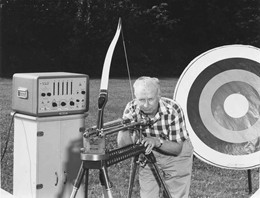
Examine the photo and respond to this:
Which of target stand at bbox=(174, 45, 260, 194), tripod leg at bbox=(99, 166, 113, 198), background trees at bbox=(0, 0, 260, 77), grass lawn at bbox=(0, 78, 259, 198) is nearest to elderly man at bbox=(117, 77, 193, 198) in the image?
tripod leg at bbox=(99, 166, 113, 198)

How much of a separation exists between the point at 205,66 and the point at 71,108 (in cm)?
115

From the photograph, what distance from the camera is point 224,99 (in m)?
3.62

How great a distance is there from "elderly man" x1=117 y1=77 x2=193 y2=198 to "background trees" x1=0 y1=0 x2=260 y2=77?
30.5 feet

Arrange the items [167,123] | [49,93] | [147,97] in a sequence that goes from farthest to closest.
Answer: [49,93], [167,123], [147,97]

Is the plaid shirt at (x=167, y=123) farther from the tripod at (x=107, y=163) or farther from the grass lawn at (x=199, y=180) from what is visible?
the grass lawn at (x=199, y=180)

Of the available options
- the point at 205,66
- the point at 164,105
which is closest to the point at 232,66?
the point at 205,66

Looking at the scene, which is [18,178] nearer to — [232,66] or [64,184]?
[64,184]

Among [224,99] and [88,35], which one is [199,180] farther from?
[88,35]

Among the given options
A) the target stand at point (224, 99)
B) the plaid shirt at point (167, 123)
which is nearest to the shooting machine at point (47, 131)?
the plaid shirt at point (167, 123)

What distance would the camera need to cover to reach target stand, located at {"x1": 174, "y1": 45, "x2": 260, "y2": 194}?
11.5 feet

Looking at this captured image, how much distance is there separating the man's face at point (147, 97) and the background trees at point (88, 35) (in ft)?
31.2

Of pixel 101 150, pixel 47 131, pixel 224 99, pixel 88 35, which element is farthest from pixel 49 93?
pixel 88 35

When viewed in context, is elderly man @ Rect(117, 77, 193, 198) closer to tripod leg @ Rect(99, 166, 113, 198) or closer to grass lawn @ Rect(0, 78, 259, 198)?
tripod leg @ Rect(99, 166, 113, 198)

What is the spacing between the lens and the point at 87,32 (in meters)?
12.5
